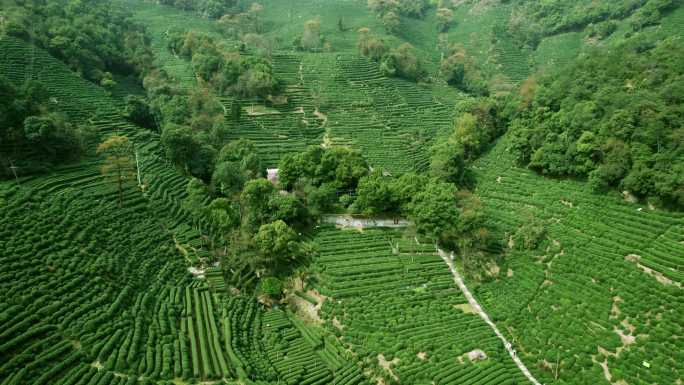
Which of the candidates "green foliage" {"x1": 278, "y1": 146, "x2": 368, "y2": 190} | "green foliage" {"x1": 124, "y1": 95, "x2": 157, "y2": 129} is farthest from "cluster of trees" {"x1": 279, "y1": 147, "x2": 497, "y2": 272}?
"green foliage" {"x1": 124, "y1": 95, "x2": 157, "y2": 129}

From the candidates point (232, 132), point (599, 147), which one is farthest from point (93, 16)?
point (599, 147)

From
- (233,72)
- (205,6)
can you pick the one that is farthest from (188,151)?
(205,6)

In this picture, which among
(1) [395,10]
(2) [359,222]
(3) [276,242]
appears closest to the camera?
(3) [276,242]

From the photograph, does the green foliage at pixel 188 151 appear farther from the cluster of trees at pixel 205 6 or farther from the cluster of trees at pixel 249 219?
the cluster of trees at pixel 205 6

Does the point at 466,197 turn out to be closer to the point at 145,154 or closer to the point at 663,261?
the point at 663,261

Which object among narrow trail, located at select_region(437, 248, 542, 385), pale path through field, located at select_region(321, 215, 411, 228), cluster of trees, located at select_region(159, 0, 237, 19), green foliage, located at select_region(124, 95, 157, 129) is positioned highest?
cluster of trees, located at select_region(159, 0, 237, 19)

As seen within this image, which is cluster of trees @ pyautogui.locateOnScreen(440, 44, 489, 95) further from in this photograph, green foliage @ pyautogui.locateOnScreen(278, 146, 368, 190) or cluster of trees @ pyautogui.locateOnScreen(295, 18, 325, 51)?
green foliage @ pyautogui.locateOnScreen(278, 146, 368, 190)

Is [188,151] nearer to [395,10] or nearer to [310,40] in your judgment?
[310,40]
